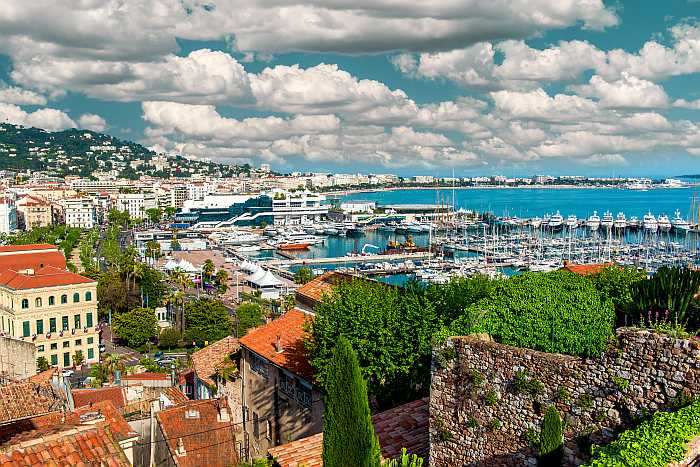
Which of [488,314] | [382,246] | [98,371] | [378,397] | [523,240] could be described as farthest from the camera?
[382,246]

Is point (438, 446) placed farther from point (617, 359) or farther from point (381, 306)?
point (381, 306)

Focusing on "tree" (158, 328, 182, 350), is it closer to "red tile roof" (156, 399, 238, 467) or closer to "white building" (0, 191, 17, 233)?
"red tile roof" (156, 399, 238, 467)

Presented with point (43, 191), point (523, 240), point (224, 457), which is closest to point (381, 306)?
point (224, 457)

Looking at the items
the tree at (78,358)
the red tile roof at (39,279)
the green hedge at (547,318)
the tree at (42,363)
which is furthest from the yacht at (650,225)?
the green hedge at (547,318)

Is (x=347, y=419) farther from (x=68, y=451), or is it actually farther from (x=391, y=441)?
(x=68, y=451)

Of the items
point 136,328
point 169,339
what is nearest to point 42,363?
point 136,328
